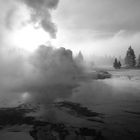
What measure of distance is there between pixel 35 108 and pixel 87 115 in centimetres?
794

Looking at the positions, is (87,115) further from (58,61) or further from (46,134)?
(58,61)

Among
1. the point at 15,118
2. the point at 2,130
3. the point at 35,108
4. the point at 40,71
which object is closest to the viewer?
the point at 2,130

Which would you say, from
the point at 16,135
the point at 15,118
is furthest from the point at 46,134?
the point at 15,118

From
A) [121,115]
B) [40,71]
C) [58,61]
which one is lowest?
[121,115]

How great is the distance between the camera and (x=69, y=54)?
242 ft

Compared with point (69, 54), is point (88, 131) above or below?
below

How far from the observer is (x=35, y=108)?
1978 centimetres

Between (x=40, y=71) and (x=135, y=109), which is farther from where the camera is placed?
(x=40, y=71)

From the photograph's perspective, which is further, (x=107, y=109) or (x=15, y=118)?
(x=107, y=109)

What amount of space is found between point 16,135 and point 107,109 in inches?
487

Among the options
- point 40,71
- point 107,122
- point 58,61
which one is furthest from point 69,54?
point 107,122

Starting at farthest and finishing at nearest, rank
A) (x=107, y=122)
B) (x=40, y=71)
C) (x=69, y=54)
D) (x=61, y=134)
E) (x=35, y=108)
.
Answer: (x=69, y=54)
(x=40, y=71)
(x=35, y=108)
(x=107, y=122)
(x=61, y=134)

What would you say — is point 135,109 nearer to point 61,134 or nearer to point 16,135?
point 61,134

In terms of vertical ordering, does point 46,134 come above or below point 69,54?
below
